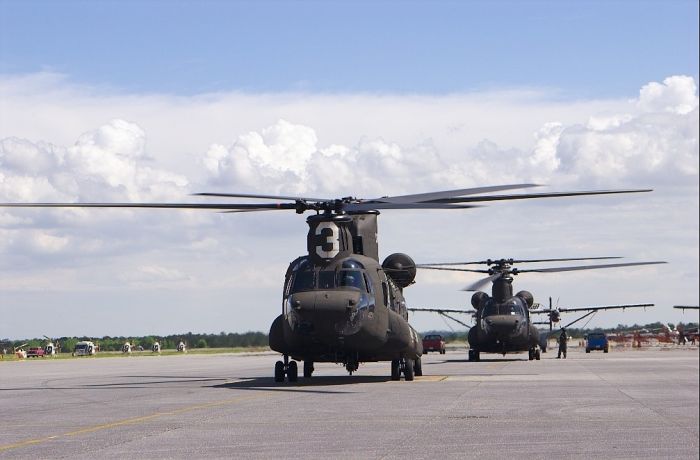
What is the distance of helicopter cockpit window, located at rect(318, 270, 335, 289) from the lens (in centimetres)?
3067

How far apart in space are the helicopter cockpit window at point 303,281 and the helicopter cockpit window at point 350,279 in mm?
796

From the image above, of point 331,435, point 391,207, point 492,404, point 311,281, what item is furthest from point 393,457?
point 311,281

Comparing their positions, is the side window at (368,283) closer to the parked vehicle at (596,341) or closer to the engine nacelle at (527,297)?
the engine nacelle at (527,297)

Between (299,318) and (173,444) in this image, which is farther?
(299,318)

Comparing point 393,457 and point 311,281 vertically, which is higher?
point 311,281

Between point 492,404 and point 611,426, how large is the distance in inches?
221

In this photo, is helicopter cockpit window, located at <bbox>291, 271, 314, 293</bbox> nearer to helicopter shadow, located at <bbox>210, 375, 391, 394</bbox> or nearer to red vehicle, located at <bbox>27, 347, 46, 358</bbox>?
helicopter shadow, located at <bbox>210, 375, 391, 394</bbox>

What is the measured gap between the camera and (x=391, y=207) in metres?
28.6

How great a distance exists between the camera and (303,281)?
3078 cm

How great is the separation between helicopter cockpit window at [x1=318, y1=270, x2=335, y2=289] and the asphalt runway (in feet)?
9.14

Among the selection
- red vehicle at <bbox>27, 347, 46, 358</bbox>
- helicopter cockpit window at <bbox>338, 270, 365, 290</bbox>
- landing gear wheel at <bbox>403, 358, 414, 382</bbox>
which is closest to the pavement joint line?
helicopter cockpit window at <bbox>338, 270, 365, 290</bbox>

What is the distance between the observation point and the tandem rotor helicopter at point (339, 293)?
97.0 ft

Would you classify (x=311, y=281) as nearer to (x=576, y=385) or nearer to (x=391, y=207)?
(x=391, y=207)

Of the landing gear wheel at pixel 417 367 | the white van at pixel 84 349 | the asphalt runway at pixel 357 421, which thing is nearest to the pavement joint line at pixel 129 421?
the asphalt runway at pixel 357 421
